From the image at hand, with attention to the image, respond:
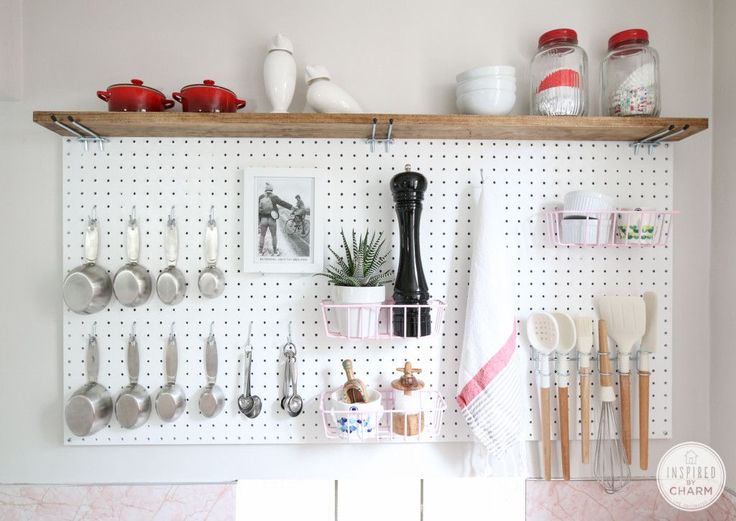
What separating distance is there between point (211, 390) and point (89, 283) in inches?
15.0

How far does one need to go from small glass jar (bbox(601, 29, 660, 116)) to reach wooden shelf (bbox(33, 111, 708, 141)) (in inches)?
2.0

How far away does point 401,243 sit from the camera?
39.2 inches

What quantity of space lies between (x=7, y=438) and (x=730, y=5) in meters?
2.07

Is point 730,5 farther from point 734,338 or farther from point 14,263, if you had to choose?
point 14,263

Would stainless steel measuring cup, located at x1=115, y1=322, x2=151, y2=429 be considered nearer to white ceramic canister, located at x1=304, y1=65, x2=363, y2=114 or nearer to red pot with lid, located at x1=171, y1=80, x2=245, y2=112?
red pot with lid, located at x1=171, y1=80, x2=245, y2=112

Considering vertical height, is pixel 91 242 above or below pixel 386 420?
above

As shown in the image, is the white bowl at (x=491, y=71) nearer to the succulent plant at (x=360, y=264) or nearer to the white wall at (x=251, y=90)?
the white wall at (x=251, y=90)

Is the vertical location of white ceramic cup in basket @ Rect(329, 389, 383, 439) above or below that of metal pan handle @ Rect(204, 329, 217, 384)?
below

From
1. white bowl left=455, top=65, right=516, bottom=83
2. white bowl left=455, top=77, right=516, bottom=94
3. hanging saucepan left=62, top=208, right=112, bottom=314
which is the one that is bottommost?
hanging saucepan left=62, top=208, right=112, bottom=314

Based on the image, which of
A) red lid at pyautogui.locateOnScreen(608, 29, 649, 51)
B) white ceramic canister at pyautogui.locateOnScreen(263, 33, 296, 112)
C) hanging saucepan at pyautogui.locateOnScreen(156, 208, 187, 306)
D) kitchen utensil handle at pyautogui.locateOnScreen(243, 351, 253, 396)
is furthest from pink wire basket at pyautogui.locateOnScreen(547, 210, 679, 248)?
hanging saucepan at pyautogui.locateOnScreen(156, 208, 187, 306)

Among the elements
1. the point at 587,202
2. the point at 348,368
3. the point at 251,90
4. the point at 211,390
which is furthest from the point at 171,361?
the point at 587,202

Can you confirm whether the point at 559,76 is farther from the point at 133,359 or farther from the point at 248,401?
the point at 133,359

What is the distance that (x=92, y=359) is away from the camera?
1043 mm

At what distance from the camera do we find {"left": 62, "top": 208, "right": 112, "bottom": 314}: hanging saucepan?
3.28ft
